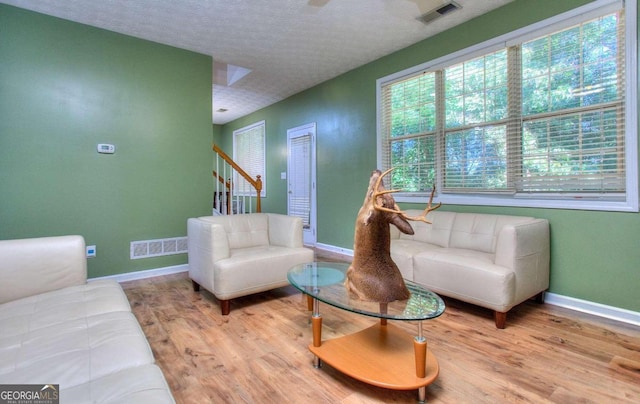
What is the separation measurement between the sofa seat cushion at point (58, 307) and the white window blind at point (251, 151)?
4501 mm

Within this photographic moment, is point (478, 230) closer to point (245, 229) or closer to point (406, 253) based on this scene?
point (406, 253)

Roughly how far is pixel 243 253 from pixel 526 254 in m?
2.28

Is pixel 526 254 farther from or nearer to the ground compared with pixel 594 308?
farther from the ground

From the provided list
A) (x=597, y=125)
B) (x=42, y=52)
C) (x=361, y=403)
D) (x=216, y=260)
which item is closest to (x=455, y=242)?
(x=597, y=125)

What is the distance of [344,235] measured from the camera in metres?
4.62

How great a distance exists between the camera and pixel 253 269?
2.57m

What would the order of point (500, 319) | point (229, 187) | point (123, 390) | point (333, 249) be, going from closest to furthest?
point (123, 390) < point (500, 319) < point (229, 187) < point (333, 249)

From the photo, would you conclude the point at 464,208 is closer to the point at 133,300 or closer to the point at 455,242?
the point at 455,242

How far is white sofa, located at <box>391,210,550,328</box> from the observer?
7.27 ft

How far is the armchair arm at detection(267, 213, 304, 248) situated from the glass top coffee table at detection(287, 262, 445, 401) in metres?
1.05

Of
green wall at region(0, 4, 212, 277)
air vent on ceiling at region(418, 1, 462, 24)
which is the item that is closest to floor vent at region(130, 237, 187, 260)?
green wall at region(0, 4, 212, 277)

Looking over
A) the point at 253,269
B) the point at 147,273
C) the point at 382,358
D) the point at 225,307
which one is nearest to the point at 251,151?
the point at 147,273

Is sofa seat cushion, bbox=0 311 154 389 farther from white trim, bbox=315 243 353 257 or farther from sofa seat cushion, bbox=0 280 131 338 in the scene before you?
white trim, bbox=315 243 353 257

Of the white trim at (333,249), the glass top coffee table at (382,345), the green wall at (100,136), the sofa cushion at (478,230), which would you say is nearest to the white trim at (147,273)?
the green wall at (100,136)
